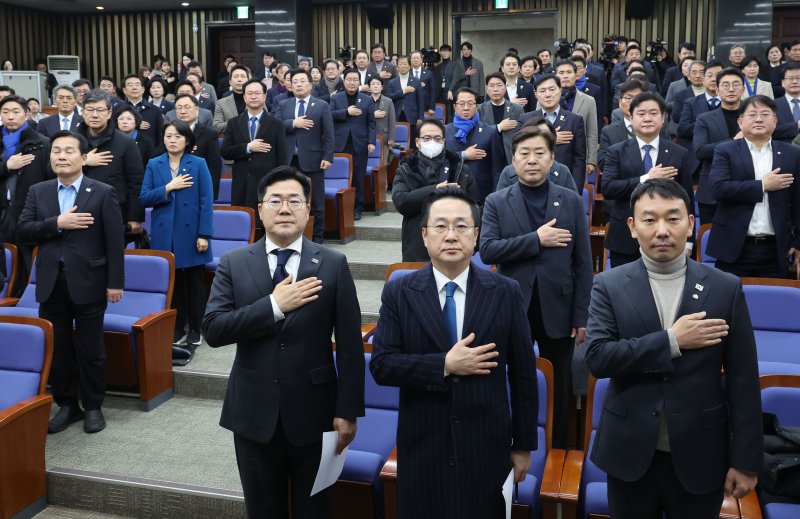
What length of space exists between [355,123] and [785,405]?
4815mm

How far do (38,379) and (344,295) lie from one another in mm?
1515

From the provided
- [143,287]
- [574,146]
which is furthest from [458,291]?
[574,146]

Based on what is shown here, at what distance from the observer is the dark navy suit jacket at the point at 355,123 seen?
6.50 meters

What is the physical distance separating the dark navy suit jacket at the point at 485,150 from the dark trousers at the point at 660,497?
2671 mm

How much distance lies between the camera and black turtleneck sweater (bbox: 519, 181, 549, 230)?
2.75 meters

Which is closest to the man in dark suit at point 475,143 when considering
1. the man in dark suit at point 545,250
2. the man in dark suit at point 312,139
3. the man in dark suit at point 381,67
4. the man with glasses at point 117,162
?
the man in dark suit at point 312,139

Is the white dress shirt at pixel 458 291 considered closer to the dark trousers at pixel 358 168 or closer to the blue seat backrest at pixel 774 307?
the blue seat backrest at pixel 774 307

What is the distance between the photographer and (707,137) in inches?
165

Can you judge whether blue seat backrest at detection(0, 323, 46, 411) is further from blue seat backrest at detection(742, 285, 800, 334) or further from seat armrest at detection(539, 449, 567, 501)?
blue seat backrest at detection(742, 285, 800, 334)

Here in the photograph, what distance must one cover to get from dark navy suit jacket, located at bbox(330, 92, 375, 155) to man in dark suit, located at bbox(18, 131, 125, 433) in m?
3.26

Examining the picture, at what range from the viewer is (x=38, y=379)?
2936mm

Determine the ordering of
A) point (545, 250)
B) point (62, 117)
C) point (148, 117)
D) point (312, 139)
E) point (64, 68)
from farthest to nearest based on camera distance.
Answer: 1. point (64, 68)
2. point (148, 117)
3. point (62, 117)
4. point (312, 139)
5. point (545, 250)

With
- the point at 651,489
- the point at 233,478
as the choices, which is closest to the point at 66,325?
the point at 233,478

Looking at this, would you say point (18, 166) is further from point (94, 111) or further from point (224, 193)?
point (224, 193)
